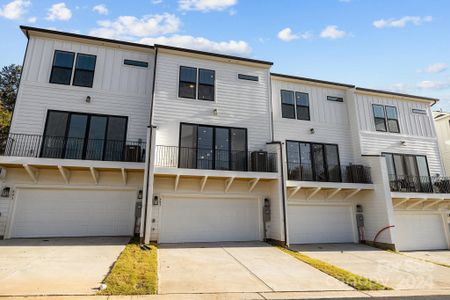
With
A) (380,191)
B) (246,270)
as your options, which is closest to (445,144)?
(380,191)

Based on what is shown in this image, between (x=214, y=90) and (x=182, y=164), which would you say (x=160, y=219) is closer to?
(x=182, y=164)

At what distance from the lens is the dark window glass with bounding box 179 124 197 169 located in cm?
1074

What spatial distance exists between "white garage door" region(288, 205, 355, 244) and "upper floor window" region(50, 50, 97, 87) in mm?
10879

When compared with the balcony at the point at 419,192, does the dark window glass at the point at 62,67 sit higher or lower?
higher

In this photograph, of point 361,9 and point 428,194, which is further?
point 428,194

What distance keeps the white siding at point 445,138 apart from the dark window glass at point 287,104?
37.1 ft

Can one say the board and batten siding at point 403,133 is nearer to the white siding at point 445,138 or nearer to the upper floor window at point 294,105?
the white siding at point 445,138

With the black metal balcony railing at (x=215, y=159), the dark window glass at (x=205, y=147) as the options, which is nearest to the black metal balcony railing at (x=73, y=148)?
the black metal balcony railing at (x=215, y=159)

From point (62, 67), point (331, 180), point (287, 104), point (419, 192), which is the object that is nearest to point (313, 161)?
point (331, 180)

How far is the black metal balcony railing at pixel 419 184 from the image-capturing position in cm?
1299

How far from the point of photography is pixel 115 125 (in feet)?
35.4

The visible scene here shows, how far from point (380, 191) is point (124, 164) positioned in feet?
37.5

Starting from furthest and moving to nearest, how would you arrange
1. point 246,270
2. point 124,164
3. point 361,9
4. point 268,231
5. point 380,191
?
point 380,191 → point 268,231 → point 124,164 → point 361,9 → point 246,270

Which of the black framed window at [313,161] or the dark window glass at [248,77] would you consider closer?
the black framed window at [313,161]
